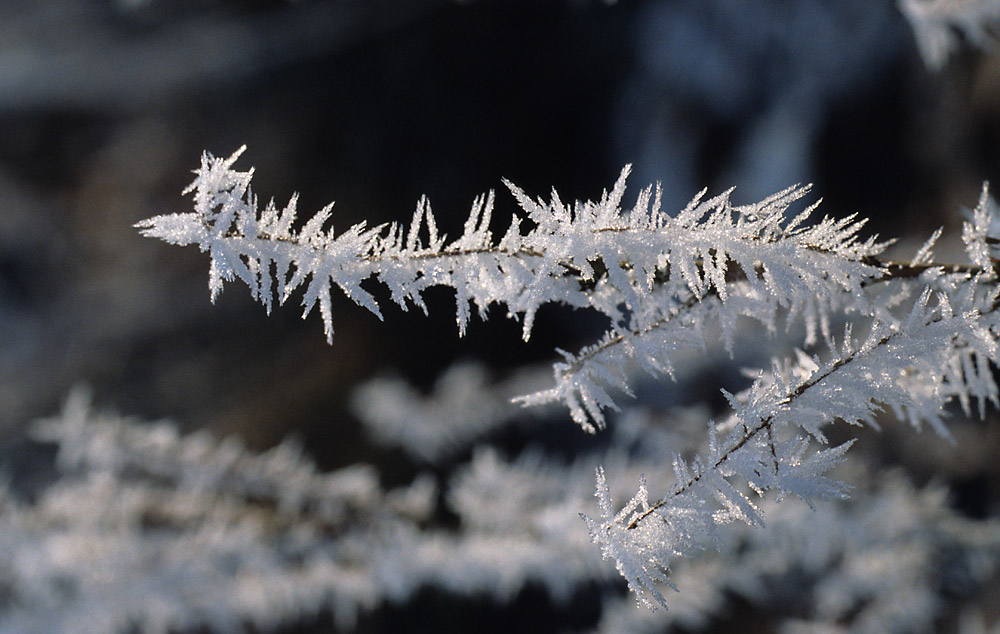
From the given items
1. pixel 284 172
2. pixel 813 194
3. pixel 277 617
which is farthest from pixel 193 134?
pixel 813 194

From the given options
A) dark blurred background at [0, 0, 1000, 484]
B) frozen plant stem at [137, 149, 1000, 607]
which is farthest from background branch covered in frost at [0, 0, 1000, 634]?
frozen plant stem at [137, 149, 1000, 607]

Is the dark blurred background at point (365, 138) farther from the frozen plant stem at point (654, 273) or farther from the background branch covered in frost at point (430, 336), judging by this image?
the frozen plant stem at point (654, 273)

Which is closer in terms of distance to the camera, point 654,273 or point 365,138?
point 654,273

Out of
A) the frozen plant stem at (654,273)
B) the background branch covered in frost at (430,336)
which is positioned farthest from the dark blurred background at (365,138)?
the frozen plant stem at (654,273)

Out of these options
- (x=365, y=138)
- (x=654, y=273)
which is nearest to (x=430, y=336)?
(x=365, y=138)

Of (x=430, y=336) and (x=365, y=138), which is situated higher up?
(x=365, y=138)

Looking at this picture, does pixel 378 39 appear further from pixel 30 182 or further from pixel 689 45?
pixel 30 182

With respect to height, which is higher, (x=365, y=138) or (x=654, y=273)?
(x=365, y=138)

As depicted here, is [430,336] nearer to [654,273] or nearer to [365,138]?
[365,138]

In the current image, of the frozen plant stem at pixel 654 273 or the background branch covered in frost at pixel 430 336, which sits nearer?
the frozen plant stem at pixel 654 273
